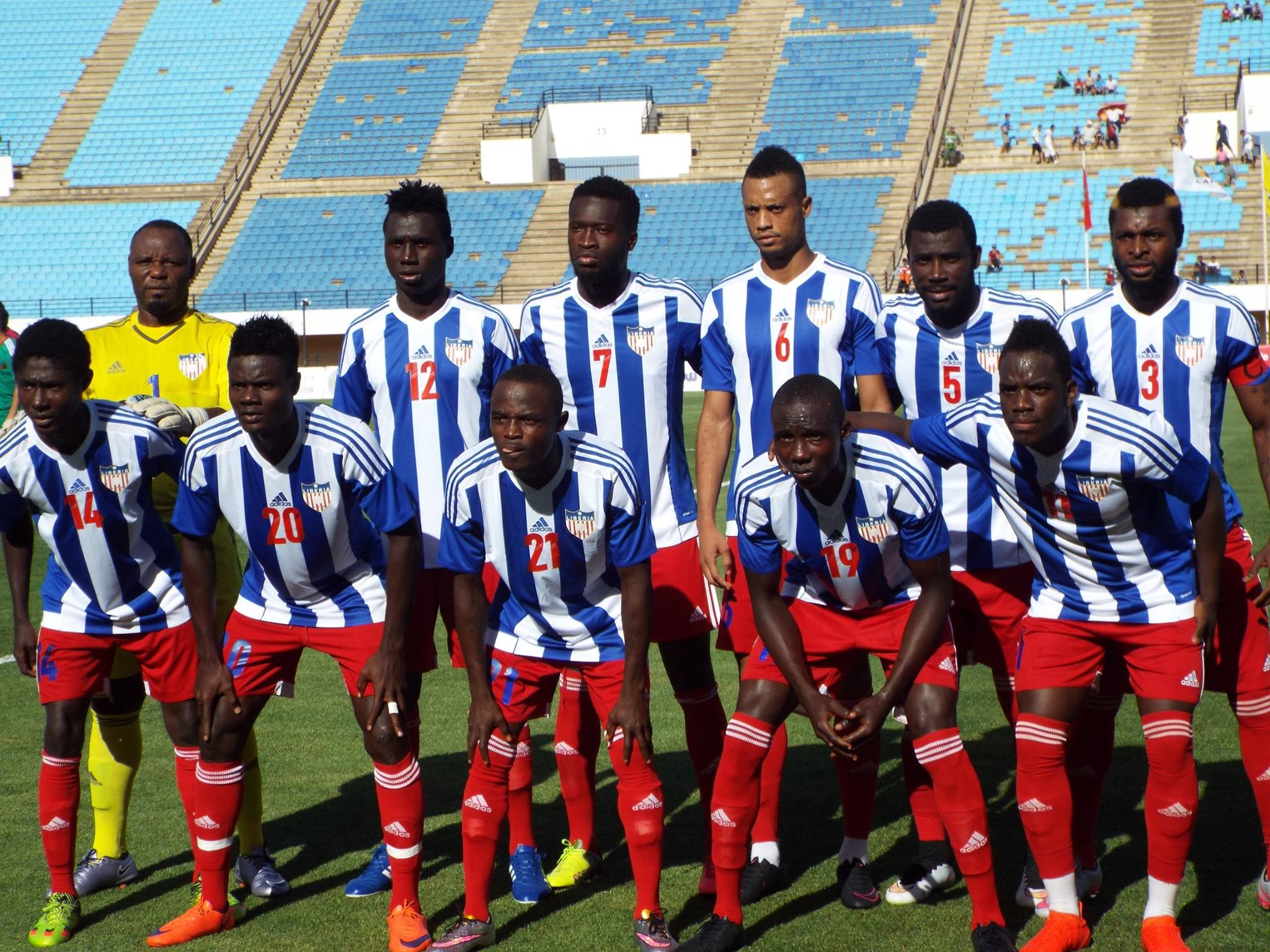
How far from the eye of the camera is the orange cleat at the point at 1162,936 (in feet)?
13.9

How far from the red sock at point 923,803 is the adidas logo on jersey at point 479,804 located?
1465 mm

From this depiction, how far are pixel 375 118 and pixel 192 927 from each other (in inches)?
1510

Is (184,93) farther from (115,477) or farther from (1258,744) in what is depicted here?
(1258,744)

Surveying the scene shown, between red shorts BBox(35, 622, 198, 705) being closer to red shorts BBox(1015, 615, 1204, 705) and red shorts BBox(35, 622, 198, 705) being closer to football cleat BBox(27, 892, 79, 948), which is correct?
football cleat BBox(27, 892, 79, 948)

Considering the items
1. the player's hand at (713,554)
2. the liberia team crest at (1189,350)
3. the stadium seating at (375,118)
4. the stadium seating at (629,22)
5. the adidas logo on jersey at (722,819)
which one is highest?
the stadium seating at (629,22)

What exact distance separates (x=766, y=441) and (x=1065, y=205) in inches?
1270

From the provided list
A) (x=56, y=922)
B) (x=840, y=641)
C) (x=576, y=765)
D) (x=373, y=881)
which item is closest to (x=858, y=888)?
(x=840, y=641)

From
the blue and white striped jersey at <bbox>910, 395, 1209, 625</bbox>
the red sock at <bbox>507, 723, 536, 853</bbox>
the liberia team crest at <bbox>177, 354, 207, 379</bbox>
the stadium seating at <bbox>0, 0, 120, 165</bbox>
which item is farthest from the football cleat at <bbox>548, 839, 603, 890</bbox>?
the stadium seating at <bbox>0, 0, 120, 165</bbox>

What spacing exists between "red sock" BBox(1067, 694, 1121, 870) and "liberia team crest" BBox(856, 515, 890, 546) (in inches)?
41.1

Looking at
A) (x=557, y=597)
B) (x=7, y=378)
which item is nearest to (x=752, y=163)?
(x=557, y=597)

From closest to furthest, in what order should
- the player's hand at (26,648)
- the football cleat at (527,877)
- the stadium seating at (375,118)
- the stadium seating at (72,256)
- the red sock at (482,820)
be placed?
the red sock at (482,820) < the player's hand at (26,648) < the football cleat at (527,877) < the stadium seating at (72,256) < the stadium seating at (375,118)

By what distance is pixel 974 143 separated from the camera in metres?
37.9

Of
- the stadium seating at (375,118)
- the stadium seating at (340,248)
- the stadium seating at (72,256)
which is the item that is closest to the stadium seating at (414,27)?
the stadium seating at (375,118)

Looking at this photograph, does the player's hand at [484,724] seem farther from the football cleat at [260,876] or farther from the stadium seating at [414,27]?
the stadium seating at [414,27]
